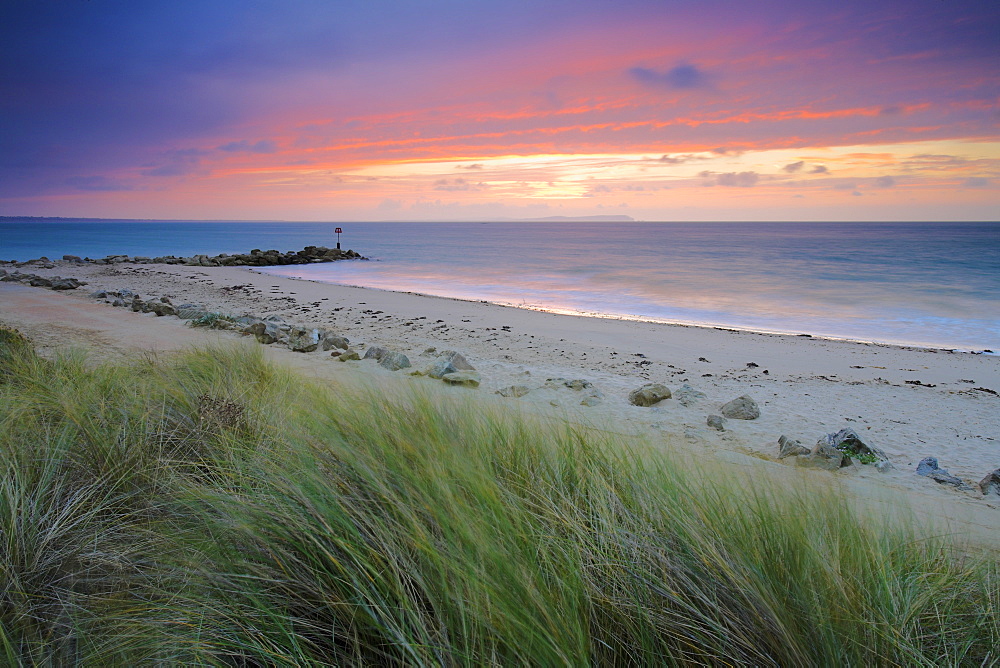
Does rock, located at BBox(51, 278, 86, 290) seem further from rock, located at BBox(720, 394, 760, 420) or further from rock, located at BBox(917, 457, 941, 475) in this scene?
rock, located at BBox(917, 457, 941, 475)

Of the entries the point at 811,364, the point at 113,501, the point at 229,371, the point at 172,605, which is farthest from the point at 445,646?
the point at 811,364

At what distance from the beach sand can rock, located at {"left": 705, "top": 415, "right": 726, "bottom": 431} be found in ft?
0.21

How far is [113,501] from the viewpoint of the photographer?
242 centimetres

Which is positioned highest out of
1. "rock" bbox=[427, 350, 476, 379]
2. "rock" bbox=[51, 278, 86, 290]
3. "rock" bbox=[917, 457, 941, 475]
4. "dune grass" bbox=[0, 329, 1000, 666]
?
"rock" bbox=[51, 278, 86, 290]

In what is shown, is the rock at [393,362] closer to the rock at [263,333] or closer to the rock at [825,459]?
the rock at [263,333]

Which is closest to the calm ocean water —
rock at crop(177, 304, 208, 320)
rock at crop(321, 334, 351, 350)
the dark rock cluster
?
the dark rock cluster

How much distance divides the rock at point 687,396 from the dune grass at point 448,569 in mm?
3641

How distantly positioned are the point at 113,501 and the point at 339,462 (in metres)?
1.04

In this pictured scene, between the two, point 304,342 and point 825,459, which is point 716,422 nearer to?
point 825,459

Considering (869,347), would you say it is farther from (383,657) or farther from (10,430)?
(10,430)

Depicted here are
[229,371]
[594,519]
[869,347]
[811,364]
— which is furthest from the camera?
[869,347]

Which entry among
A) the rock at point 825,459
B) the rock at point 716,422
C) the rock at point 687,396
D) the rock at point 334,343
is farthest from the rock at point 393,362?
the rock at point 825,459

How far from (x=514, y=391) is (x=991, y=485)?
4.39 meters

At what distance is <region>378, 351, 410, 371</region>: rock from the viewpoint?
7.55 metres
